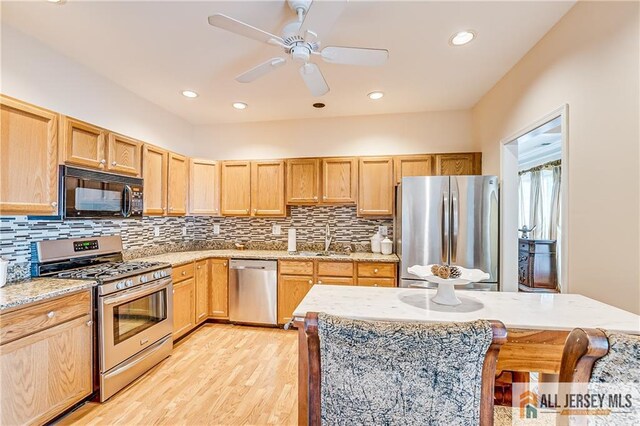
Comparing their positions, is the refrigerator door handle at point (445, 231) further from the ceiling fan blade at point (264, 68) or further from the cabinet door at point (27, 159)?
the cabinet door at point (27, 159)

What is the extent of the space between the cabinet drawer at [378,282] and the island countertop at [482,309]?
4.93 ft

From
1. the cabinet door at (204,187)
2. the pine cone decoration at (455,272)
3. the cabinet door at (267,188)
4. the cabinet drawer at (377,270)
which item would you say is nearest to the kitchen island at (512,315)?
the pine cone decoration at (455,272)

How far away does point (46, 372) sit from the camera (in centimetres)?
176

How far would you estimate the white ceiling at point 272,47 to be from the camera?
1.80 meters

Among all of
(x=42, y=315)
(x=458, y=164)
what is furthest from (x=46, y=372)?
(x=458, y=164)

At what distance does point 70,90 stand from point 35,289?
1.67 m

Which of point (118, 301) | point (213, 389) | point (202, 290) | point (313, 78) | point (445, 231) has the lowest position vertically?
point (213, 389)

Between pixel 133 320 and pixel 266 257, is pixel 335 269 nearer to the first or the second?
pixel 266 257

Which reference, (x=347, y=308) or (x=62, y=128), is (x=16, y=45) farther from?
(x=347, y=308)

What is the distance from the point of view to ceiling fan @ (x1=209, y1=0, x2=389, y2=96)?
145 cm

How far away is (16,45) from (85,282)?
5.76ft

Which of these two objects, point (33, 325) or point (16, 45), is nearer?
point (33, 325)

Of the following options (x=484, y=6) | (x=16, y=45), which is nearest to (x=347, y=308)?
(x=484, y=6)

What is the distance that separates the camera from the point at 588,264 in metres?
1.64
